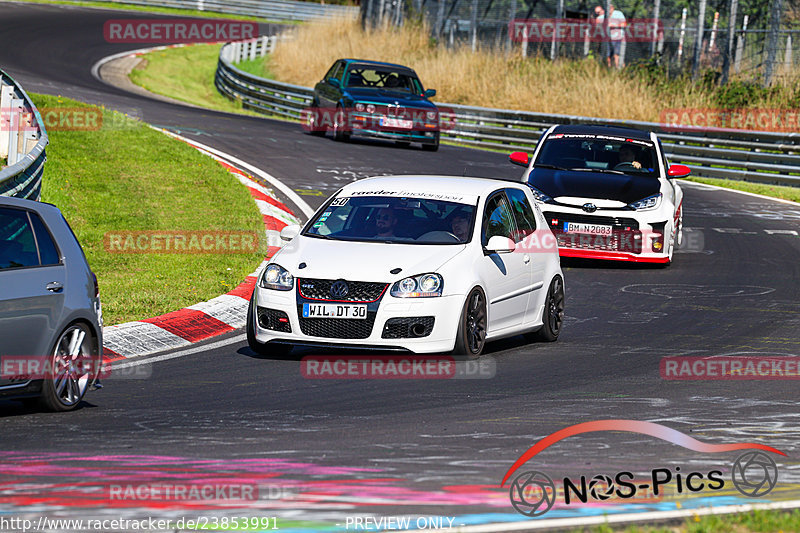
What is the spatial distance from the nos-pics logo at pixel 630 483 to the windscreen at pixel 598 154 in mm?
11104

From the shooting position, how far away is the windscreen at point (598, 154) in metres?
18.4

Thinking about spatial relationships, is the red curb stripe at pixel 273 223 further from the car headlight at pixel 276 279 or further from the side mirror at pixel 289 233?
the car headlight at pixel 276 279

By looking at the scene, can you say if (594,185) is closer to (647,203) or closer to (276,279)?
(647,203)

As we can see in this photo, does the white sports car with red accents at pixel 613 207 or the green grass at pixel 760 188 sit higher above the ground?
the white sports car with red accents at pixel 613 207

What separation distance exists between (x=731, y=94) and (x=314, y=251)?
24438mm

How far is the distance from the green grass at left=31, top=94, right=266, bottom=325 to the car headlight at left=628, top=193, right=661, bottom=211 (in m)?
4.90

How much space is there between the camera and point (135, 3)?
66688 millimetres

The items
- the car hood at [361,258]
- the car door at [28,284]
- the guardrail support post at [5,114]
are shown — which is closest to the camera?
the car door at [28,284]

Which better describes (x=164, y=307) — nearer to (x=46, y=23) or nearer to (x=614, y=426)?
(x=614, y=426)

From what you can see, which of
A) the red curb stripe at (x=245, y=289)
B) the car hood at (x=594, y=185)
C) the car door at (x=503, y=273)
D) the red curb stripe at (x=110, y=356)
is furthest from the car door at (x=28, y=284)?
the car hood at (x=594, y=185)

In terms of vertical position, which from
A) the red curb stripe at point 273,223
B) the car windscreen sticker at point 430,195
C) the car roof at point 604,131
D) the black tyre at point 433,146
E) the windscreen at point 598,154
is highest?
the car windscreen sticker at point 430,195

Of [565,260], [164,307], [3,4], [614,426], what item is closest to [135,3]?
[3,4]

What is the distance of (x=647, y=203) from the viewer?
17.4 metres

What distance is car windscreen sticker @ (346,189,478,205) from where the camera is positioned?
465 inches
